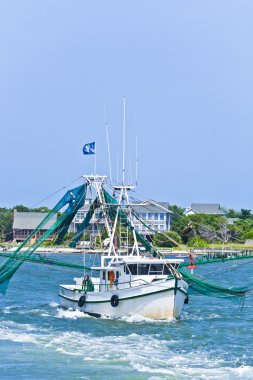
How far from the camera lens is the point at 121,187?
169 ft

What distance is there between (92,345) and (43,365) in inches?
190

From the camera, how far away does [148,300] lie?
153ft

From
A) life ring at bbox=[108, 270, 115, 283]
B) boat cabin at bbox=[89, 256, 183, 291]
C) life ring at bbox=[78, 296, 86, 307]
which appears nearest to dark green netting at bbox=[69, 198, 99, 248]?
life ring at bbox=[108, 270, 115, 283]

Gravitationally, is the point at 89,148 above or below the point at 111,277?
above

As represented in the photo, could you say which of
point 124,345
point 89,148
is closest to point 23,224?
point 89,148

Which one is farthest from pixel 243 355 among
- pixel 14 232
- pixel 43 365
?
pixel 14 232

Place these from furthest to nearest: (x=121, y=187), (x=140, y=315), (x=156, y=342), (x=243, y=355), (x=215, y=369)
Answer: (x=121, y=187) → (x=140, y=315) → (x=156, y=342) → (x=243, y=355) → (x=215, y=369)

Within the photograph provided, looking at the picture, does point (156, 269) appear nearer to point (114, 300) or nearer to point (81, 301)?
point (114, 300)

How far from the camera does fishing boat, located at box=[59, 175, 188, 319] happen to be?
1832 inches

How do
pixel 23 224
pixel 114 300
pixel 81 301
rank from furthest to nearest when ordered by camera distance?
pixel 23 224
pixel 81 301
pixel 114 300

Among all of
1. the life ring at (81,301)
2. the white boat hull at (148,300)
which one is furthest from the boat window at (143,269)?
the life ring at (81,301)

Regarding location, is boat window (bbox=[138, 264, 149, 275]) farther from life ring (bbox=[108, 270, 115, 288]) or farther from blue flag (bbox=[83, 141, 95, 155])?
blue flag (bbox=[83, 141, 95, 155])

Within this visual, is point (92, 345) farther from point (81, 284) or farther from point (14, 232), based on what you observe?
point (14, 232)

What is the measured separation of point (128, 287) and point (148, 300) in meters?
1.40
